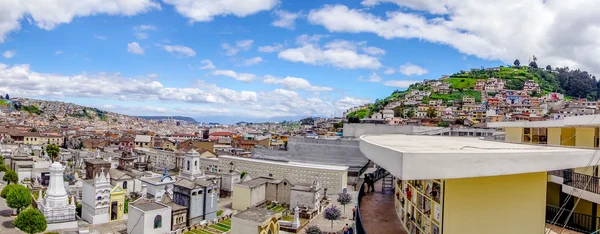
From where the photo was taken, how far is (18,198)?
20.9 m

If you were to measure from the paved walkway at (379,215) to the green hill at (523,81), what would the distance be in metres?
70.2

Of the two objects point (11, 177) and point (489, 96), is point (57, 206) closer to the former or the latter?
point (11, 177)

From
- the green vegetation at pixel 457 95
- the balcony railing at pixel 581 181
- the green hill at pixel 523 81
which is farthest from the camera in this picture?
the green hill at pixel 523 81

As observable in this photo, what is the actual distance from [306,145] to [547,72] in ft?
281

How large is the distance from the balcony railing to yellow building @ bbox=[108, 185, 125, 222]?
21.3m

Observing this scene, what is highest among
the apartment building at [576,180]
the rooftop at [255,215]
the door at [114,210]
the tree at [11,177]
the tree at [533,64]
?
the tree at [533,64]

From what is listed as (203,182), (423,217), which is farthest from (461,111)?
(423,217)

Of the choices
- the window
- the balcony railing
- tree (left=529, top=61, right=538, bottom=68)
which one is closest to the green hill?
tree (left=529, top=61, right=538, bottom=68)

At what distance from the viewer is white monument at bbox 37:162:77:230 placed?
65.4ft

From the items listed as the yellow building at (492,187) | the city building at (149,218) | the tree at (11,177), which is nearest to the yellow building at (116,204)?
the city building at (149,218)

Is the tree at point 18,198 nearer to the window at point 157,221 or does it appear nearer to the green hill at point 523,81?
the window at point 157,221

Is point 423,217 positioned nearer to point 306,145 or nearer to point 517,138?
point 517,138

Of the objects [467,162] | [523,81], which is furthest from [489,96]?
[467,162]

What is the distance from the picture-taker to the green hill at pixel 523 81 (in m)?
79.5
